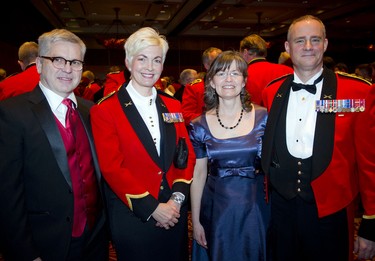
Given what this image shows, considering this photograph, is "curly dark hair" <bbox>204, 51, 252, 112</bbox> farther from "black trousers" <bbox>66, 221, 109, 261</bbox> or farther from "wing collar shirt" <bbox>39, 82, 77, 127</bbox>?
"black trousers" <bbox>66, 221, 109, 261</bbox>

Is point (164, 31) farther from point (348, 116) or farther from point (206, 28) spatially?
point (348, 116)

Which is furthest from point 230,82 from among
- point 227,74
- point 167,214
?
point 167,214

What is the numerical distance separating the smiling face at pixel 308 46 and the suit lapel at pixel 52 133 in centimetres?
142

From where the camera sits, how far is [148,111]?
202cm

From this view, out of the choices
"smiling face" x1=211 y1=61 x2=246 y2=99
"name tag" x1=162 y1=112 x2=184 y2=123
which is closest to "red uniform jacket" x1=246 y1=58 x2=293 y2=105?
"smiling face" x1=211 y1=61 x2=246 y2=99

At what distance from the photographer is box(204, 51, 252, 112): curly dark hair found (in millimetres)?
2184

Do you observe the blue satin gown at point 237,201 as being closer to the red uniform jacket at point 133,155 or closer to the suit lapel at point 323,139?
the red uniform jacket at point 133,155

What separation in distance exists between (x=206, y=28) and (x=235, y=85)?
12.7 m

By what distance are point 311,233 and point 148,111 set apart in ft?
3.81

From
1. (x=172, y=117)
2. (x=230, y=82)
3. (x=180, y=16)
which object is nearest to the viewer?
(x=172, y=117)

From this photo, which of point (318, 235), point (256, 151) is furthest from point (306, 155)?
point (318, 235)

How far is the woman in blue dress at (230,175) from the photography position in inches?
82.3

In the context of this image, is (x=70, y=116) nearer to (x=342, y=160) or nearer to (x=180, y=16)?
(x=342, y=160)

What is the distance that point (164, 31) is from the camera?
14.4 metres
